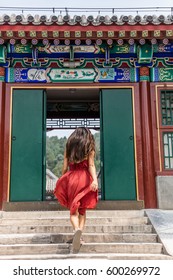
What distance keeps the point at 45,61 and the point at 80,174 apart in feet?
10.9

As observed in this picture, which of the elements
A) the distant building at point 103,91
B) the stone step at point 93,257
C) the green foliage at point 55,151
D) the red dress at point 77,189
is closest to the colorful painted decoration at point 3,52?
the distant building at point 103,91

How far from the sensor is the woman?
13.0ft

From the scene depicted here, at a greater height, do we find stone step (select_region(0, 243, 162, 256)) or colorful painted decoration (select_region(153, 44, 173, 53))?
colorful painted decoration (select_region(153, 44, 173, 53))

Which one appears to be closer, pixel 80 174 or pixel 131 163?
pixel 80 174

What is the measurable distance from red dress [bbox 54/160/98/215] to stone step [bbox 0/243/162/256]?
21.5 inches

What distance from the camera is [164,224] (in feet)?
15.9

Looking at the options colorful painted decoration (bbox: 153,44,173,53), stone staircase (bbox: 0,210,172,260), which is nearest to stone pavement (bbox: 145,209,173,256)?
stone staircase (bbox: 0,210,172,260)

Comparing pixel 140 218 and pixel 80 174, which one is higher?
pixel 80 174

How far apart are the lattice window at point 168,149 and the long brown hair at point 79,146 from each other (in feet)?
8.74

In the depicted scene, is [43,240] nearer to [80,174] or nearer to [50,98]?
[80,174]

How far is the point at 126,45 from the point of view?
21.2ft

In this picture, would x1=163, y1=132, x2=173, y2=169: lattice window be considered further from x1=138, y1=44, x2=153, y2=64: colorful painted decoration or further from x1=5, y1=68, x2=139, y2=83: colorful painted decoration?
x1=138, y1=44, x2=153, y2=64: colorful painted decoration
